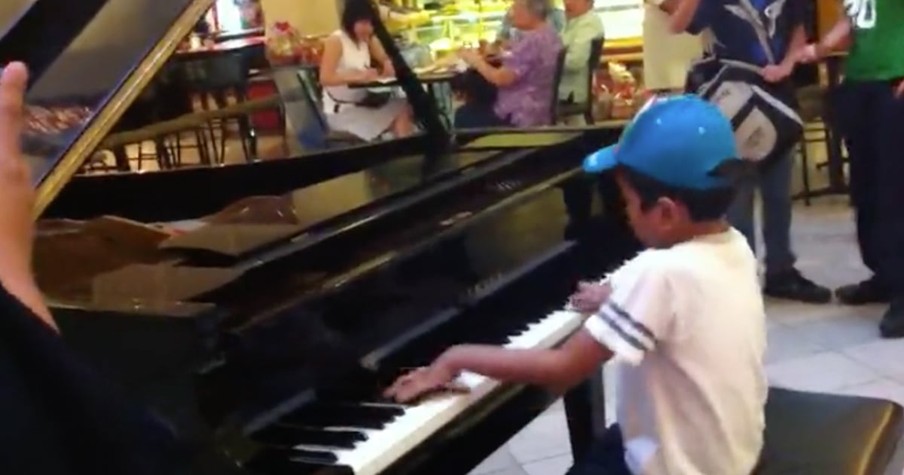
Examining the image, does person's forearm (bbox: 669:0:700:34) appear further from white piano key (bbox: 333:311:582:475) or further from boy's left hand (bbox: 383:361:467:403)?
boy's left hand (bbox: 383:361:467:403)

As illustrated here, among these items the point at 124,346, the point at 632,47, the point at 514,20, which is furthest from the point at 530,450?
the point at 632,47

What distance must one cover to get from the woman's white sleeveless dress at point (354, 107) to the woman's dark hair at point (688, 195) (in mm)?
3462

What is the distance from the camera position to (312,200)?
2473mm

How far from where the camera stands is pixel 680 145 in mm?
1922

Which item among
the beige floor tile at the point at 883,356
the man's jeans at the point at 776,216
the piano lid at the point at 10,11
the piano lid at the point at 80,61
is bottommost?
the beige floor tile at the point at 883,356

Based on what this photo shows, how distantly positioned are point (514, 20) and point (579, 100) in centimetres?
64

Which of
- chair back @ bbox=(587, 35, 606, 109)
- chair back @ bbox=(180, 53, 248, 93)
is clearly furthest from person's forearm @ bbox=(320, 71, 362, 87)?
chair back @ bbox=(180, 53, 248, 93)

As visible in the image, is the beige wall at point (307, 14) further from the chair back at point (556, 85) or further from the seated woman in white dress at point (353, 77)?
the chair back at point (556, 85)

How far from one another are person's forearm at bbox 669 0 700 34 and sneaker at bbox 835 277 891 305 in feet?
3.79

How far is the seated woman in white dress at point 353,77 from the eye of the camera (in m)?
5.83

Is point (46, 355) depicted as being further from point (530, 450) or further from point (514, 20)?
point (514, 20)

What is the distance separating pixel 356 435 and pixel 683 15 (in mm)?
3234

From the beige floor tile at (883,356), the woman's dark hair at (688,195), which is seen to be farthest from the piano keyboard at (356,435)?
the beige floor tile at (883,356)

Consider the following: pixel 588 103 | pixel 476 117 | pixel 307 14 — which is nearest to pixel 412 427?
pixel 476 117
